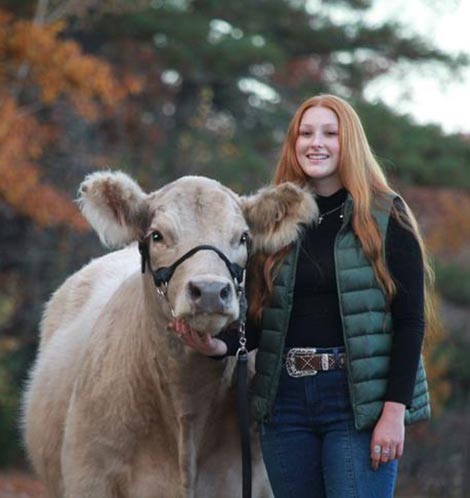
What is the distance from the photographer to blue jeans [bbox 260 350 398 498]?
472 centimetres

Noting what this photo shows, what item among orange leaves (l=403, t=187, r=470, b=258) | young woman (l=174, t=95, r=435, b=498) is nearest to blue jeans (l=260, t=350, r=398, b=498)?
young woman (l=174, t=95, r=435, b=498)

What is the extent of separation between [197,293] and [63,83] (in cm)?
1025

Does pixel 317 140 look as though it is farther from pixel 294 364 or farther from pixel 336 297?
pixel 294 364

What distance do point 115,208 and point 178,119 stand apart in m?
14.4

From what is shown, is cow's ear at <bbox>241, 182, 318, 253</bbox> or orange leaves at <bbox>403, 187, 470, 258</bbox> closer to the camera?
cow's ear at <bbox>241, 182, 318, 253</bbox>

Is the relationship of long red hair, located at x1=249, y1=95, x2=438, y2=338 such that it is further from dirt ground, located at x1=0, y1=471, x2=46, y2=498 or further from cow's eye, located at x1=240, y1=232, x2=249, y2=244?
Answer: dirt ground, located at x1=0, y1=471, x2=46, y2=498

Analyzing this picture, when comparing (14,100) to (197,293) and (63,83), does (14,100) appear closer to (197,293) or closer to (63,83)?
(63,83)

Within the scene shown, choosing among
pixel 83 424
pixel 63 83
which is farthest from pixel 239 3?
pixel 83 424

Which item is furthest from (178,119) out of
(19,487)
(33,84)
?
(19,487)

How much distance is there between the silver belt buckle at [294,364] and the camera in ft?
15.9

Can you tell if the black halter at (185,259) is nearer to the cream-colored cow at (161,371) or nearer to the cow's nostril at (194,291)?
the cream-colored cow at (161,371)

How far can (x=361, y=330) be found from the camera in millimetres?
4711

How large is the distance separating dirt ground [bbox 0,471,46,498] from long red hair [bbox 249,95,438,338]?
9.94 m

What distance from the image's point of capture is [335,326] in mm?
4824
